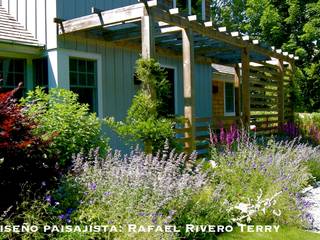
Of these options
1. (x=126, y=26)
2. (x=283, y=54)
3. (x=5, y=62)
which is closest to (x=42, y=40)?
(x=5, y=62)

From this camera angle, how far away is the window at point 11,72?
877 cm

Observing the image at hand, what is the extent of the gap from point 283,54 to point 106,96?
6.89 m

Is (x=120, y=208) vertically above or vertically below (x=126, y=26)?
below

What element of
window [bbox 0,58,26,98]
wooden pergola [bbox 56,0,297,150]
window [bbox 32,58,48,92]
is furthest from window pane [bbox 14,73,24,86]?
wooden pergola [bbox 56,0,297,150]

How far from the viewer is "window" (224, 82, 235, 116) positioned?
695 inches

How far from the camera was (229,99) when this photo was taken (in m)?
18.0

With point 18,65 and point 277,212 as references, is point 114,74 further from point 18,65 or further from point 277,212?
point 277,212

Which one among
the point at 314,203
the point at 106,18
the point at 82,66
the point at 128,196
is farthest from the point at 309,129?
the point at 128,196

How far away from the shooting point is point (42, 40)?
885 cm

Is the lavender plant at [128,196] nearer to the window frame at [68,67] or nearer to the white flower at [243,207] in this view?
the white flower at [243,207]

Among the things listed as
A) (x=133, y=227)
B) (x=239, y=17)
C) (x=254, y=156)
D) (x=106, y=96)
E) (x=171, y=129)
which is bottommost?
(x=133, y=227)

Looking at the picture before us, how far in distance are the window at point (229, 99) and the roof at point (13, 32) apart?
10.3 metres

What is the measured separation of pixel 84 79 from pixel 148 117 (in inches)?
114

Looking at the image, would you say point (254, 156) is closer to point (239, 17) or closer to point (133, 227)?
point (133, 227)
